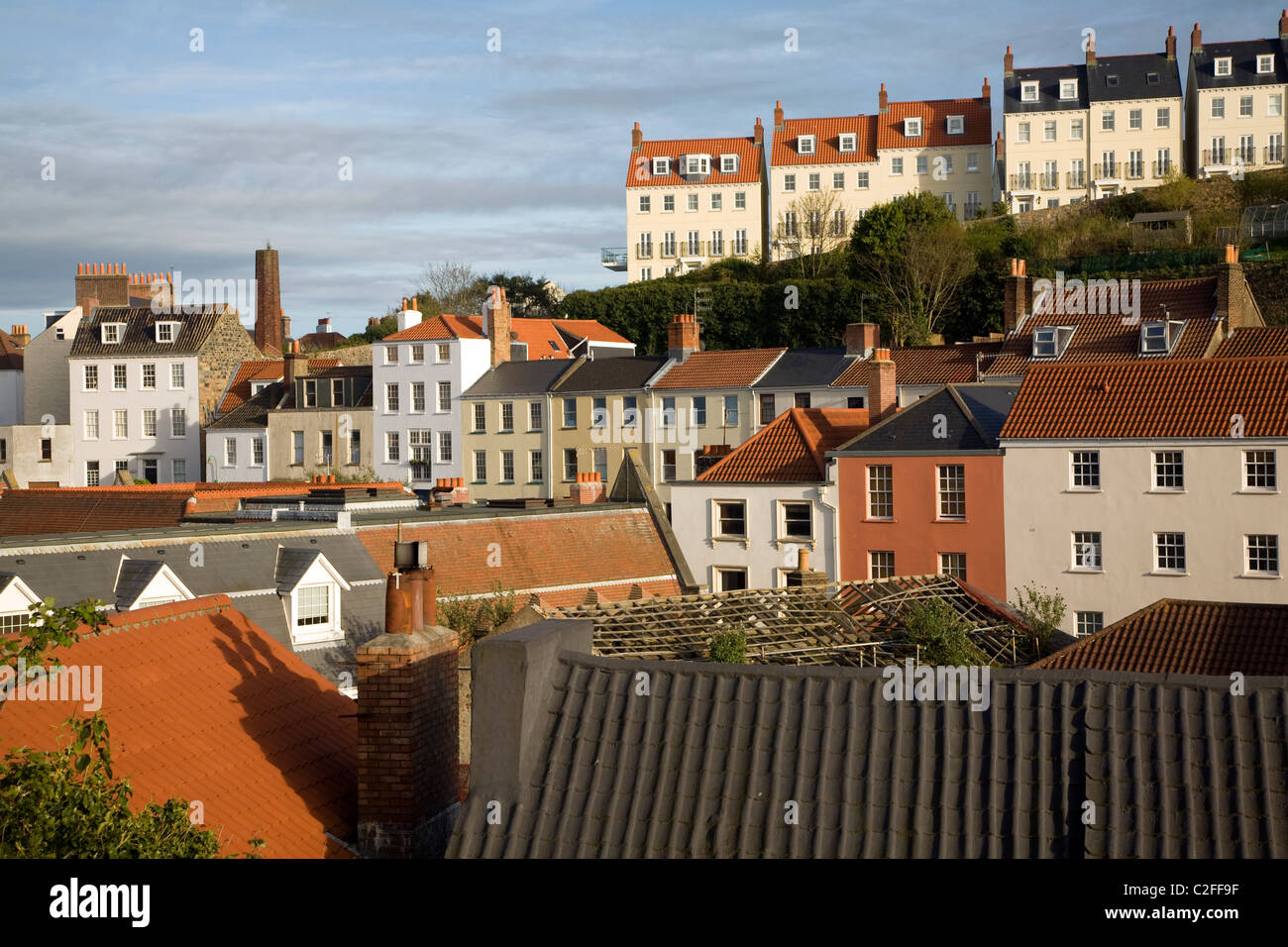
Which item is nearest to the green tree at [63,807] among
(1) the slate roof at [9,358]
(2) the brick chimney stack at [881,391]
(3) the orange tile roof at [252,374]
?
(2) the brick chimney stack at [881,391]

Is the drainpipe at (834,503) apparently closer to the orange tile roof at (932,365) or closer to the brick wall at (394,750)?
the orange tile roof at (932,365)

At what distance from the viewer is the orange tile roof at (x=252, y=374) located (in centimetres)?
7938

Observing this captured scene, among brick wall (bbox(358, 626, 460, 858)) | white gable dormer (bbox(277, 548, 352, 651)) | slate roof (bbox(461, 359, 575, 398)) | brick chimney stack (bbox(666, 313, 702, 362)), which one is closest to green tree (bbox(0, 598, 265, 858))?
brick wall (bbox(358, 626, 460, 858))

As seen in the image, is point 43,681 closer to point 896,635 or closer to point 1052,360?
point 896,635

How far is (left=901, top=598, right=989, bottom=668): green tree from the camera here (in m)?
24.6

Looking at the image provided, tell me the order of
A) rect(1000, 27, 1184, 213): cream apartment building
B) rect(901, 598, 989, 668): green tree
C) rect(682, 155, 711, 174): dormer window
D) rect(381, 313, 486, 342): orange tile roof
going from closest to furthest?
rect(901, 598, 989, 668): green tree < rect(381, 313, 486, 342): orange tile roof < rect(1000, 27, 1184, 213): cream apartment building < rect(682, 155, 711, 174): dormer window

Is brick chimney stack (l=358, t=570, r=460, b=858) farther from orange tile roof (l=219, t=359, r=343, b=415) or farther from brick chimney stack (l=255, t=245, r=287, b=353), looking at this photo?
brick chimney stack (l=255, t=245, r=287, b=353)

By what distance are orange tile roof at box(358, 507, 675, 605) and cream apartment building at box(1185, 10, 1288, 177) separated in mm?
58588

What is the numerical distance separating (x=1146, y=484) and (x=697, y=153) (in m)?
59.7

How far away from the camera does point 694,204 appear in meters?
92.6

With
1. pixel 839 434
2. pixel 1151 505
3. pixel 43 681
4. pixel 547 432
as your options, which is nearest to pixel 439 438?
pixel 547 432

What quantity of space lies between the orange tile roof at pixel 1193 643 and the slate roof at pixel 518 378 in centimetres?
4197
